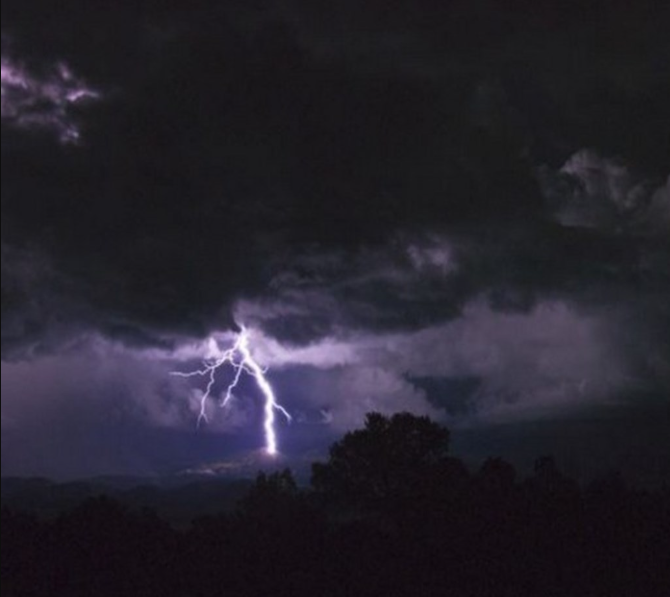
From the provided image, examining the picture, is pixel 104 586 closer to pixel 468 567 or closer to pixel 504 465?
pixel 468 567

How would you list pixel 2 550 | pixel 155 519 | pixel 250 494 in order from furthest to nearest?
pixel 250 494
pixel 155 519
pixel 2 550

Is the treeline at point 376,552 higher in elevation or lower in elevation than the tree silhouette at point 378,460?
lower

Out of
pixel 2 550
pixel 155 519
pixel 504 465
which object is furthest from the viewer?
pixel 504 465

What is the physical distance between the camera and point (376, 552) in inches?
1126

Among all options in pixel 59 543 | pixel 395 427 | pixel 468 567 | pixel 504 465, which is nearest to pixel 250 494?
pixel 395 427

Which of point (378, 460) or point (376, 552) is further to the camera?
point (378, 460)

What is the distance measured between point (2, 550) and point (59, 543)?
1.93 meters

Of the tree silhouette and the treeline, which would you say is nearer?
the treeline

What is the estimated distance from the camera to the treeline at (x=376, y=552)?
25906mm

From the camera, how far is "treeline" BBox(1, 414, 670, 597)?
25906 mm

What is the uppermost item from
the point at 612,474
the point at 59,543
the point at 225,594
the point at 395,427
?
the point at 395,427

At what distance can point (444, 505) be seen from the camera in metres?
35.3

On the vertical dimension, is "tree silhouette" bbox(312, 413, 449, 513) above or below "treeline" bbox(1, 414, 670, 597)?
above

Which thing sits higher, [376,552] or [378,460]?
[378,460]
